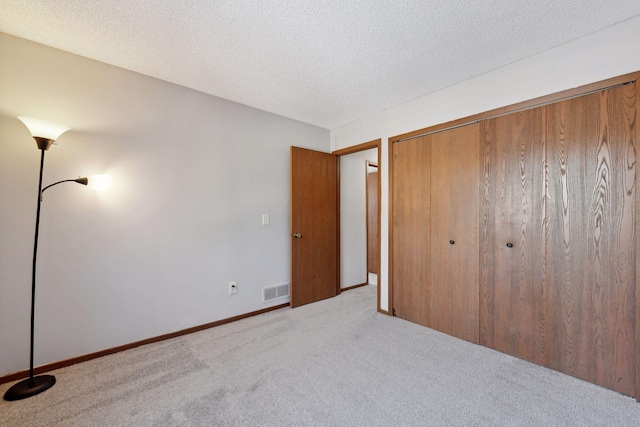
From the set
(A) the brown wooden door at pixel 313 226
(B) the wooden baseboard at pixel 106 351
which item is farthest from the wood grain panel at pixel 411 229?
(B) the wooden baseboard at pixel 106 351

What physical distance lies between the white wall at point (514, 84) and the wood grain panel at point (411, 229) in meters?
0.14

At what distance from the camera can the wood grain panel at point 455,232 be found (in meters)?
2.45

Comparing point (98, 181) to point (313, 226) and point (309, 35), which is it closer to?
point (309, 35)

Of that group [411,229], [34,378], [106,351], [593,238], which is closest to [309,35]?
[411,229]

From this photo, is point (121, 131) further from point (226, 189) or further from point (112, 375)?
point (112, 375)

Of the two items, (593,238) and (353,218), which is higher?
(353,218)

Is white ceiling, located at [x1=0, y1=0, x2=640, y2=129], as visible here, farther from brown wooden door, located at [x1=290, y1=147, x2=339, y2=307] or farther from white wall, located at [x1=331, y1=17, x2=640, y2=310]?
brown wooden door, located at [x1=290, y1=147, x2=339, y2=307]

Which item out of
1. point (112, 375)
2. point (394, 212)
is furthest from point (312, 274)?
point (112, 375)

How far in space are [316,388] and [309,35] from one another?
2.49 m

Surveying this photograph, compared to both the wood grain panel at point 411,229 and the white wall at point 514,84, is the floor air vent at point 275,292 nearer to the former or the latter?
the white wall at point 514,84

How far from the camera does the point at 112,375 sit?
6.49 ft

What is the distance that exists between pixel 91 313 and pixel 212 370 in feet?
3.76

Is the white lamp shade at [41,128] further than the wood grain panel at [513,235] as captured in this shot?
No

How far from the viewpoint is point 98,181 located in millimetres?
2143
